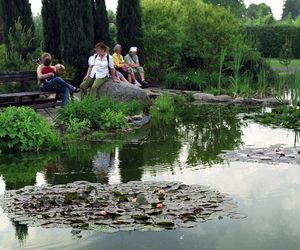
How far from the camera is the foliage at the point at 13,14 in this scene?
19.5m

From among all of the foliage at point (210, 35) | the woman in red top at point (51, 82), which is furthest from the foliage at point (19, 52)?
the foliage at point (210, 35)

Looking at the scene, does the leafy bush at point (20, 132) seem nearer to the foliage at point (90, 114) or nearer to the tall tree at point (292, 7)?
the foliage at point (90, 114)

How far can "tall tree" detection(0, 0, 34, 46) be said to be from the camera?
19.5 metres

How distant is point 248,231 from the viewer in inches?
239

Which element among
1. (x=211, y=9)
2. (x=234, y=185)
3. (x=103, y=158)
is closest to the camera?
(x=234, y=185)

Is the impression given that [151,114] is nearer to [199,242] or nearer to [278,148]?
[278,148]

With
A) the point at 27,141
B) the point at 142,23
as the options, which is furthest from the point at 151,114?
the point at 142,23

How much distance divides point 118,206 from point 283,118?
727 centimetres

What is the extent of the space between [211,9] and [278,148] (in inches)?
488

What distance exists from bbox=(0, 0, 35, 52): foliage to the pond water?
7575mm

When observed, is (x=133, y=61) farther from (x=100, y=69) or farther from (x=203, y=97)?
(x=100, y=69)

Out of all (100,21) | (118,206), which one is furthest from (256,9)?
(118,206)

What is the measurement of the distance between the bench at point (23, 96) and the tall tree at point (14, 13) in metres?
5.09

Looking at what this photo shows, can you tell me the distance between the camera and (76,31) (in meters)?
19.6
